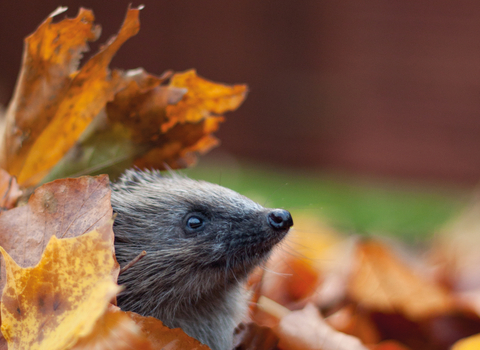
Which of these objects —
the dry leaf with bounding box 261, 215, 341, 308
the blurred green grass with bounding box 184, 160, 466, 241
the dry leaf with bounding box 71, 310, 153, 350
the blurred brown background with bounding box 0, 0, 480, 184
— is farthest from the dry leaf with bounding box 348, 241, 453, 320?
the blurred brown background with bounding box 0, 0, 480, 184

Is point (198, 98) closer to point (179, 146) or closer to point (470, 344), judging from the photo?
point (179, 146)

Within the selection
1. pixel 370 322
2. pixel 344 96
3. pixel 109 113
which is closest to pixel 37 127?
pixel 109 113

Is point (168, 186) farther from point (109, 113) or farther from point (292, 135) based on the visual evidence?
point (292, 135)

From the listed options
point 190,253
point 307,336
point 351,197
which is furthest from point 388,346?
point 351,197

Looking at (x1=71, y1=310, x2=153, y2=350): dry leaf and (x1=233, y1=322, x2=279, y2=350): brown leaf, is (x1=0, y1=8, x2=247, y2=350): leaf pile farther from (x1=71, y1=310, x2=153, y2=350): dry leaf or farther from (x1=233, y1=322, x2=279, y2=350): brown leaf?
(x1=233, y1=322, x2=279, y2=350): brown leaf

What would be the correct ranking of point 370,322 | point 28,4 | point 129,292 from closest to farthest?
point 129,292
point 370,322
point 28,4

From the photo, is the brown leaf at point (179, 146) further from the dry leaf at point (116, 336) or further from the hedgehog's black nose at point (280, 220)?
the dry leaf at point (116, 336)
